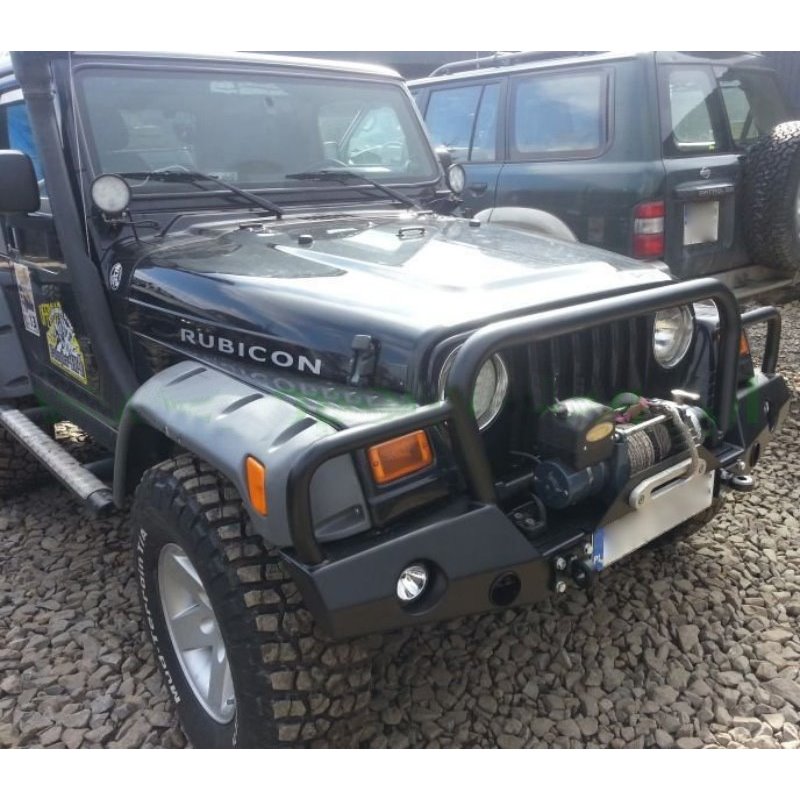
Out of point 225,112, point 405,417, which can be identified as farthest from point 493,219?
point 405,417

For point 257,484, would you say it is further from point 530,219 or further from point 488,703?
point 530,219

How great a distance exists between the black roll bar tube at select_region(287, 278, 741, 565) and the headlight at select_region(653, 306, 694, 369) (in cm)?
36

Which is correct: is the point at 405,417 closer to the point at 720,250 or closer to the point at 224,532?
the point at 224,532

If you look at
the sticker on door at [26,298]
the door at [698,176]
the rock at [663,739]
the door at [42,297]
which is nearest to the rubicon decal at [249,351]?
the door at [42,297]

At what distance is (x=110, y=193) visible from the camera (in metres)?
2.64

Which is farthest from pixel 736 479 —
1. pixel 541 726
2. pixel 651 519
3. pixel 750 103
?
pixel 750 103

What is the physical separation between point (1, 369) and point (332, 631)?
269 centimetres

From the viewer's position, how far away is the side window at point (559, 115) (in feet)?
16.9

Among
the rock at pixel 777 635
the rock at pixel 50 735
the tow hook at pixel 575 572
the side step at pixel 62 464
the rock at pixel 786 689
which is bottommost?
the rock at pixel 777 635

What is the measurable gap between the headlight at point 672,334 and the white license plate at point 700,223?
2547 millimetres

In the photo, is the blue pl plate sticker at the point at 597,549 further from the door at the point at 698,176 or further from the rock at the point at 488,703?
the door at the point at 698,176

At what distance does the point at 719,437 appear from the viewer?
8.09 feet

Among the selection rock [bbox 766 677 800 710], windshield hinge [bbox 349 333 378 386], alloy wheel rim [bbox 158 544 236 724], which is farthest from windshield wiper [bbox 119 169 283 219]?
rock [bbox 766 677 800 710]

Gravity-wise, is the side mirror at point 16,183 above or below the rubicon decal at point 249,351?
above
